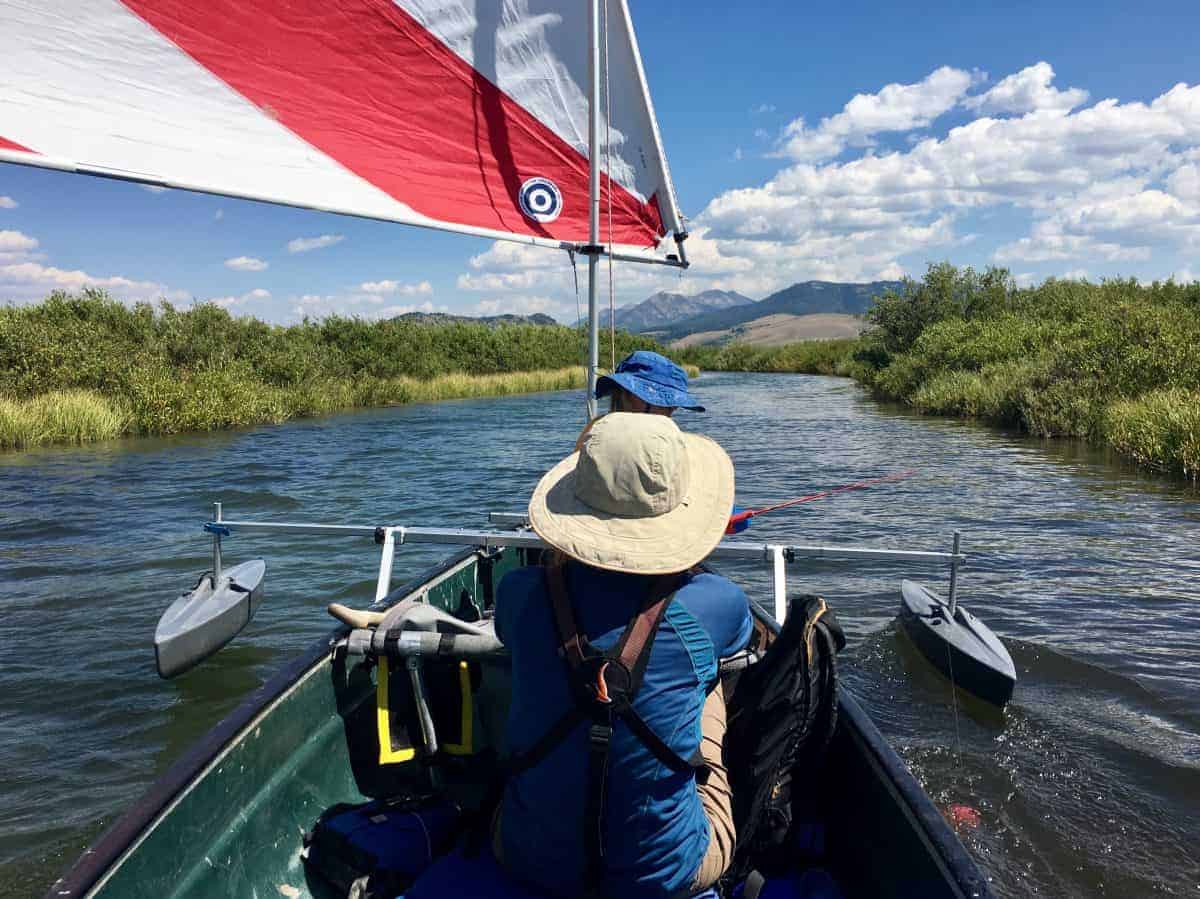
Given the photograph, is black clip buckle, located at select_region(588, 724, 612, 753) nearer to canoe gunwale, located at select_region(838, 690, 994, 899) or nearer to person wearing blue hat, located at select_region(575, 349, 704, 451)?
canoe gunwale, located at select_region(838, 690, 994, 899)

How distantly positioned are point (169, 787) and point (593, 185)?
10.7 feet

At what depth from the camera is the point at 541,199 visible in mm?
4340

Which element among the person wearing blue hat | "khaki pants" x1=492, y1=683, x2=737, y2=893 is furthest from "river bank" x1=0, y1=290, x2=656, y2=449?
"khaki pants" x1=492, y1=683, x2=737, y2=893

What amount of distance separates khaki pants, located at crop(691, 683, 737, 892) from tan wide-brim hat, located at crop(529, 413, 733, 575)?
0.66 m

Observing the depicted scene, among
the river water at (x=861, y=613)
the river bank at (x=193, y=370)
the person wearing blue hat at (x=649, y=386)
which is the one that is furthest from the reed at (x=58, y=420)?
the person wearing blue hat at (x=649, y=386)

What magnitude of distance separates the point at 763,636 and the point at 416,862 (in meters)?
1.84

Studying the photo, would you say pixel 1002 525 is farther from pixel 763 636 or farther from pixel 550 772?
pixel 550 772

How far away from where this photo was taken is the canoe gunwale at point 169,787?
2.04 m

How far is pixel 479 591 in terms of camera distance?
5.39 meters

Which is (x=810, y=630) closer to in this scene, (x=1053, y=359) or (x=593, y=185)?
(x=593, y=185)

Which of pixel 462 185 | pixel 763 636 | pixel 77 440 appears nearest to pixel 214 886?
pixel 763 636

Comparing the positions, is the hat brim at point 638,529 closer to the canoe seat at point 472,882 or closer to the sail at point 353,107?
the canoe seat at point 472,882

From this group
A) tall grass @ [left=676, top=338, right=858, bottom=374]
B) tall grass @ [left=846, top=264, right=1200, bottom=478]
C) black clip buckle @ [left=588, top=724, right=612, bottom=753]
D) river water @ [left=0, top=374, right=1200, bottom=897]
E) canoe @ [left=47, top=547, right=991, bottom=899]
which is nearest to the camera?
black clip buckle @ [left=588, top=724, right=612, bottom=753]

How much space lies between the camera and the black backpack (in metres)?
2.69
